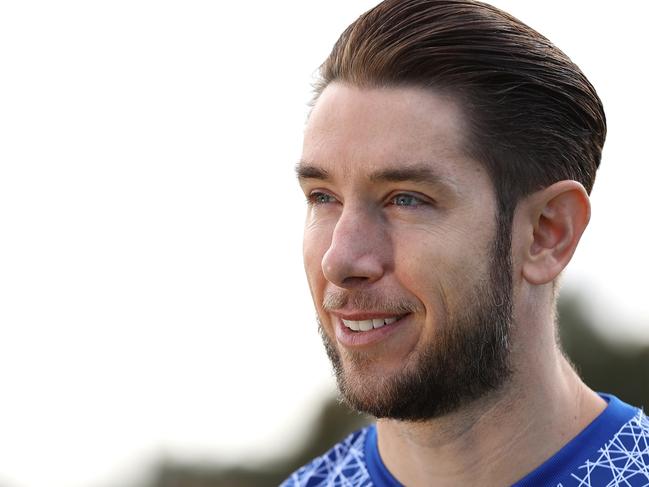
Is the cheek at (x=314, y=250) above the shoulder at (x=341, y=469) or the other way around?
above

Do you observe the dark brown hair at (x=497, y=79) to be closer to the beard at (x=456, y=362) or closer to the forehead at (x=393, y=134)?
the forehead at (x=393, y=134)

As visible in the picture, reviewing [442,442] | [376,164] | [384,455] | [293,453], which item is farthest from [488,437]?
[293,453]

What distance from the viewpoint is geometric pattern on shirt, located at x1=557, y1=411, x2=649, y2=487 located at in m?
3.78

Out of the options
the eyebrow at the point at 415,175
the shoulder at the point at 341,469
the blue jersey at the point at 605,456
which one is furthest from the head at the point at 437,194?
the shoulder at the point at 341,469

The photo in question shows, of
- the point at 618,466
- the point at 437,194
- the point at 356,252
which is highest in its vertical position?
→ the point at 437,194

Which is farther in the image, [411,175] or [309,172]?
[309,172]

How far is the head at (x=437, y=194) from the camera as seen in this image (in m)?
3.76

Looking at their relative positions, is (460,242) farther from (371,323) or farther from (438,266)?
(371,323)

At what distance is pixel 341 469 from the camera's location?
463 cm

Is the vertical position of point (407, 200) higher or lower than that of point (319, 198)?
lower

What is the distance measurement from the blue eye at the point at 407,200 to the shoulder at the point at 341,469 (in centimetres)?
128

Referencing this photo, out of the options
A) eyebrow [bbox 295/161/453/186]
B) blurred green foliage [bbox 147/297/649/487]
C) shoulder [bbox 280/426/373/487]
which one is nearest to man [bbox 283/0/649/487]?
eyebrow [bbox 295/161/453/186]

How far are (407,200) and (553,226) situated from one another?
0.59m

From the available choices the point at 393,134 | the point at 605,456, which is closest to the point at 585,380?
the point at 605,456
